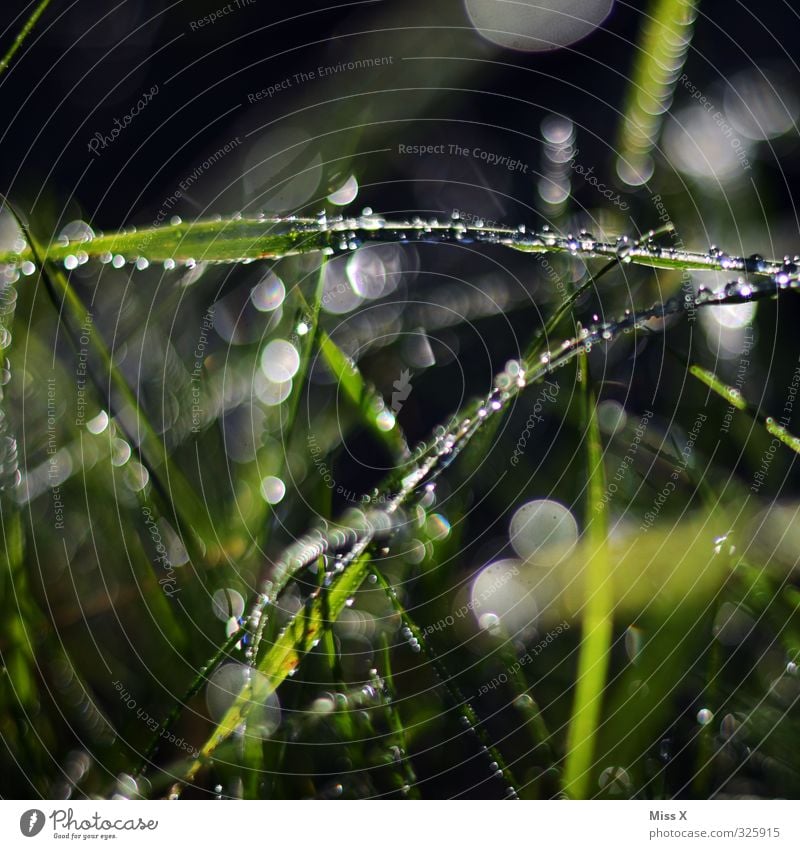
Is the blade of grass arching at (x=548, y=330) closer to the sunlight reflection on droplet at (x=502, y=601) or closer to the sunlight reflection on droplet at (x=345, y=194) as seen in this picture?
the sunlight reflection on droplet at (x=502, y=601)

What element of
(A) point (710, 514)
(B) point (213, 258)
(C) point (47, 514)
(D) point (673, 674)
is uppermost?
(B) point (213, 258)

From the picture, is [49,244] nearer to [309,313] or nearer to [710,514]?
[309,313]

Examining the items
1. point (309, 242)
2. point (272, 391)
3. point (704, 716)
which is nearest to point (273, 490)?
point (272, 391)

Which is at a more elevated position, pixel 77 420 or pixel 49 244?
pixel 49 244

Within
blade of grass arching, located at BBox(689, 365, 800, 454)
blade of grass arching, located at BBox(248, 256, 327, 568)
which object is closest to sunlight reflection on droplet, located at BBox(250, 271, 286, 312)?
blade of grass arching, located at BBox(248, 256, 327, 568)

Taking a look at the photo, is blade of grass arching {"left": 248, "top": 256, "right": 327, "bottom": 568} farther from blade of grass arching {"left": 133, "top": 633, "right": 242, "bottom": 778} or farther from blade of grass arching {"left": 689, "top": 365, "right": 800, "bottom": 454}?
blade of grass arching {"left": 689, "top": 365, "right": 800, "bottom": 454}

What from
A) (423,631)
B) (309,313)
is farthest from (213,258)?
(423,631)

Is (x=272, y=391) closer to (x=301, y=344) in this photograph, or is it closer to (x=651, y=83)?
(x=301, y=344)
